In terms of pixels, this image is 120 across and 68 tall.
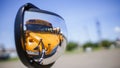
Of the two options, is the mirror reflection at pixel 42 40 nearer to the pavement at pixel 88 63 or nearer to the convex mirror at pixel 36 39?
the convex mirror at pixel 36 39

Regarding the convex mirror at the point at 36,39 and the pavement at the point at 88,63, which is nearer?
the convex mirror at the point at 36,39

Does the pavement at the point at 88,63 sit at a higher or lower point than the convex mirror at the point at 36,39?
lower

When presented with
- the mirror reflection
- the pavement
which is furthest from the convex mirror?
the pavement

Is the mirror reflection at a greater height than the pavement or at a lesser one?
greater

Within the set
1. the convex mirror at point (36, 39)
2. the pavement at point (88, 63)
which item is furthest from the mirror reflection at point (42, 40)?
the pavement at point (88, 63)

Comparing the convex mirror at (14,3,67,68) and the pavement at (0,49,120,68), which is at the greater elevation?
the convex mirror at (14,3,67,68)

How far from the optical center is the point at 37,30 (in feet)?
4.38

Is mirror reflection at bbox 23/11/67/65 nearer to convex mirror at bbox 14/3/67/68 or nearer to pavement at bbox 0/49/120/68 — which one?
convex mirror at bbox 14/3/67/68

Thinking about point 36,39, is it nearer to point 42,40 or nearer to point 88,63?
point 42,40

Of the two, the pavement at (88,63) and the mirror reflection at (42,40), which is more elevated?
the mirror reflection at (42,40)

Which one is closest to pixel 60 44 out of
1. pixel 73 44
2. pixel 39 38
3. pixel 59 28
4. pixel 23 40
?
pixel 59 28

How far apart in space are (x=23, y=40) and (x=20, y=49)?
63 millimetres

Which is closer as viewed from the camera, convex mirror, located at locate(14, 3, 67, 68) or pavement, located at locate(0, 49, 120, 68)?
convex mirror, located at locate(14, 3, 67, 68)

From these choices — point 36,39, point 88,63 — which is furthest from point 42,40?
point 88,63
